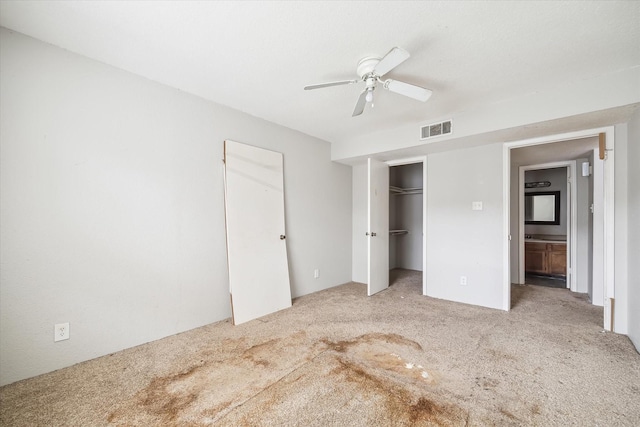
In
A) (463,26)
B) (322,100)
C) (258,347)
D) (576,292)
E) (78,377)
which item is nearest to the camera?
(463,26)

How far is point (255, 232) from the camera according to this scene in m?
3.16

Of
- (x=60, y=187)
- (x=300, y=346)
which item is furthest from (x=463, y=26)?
(x=60, y=187)

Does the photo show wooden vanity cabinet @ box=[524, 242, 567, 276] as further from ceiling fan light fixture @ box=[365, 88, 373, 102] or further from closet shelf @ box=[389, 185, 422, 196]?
ceiling fan light fixture @ box=[365, 88, 373, 102]

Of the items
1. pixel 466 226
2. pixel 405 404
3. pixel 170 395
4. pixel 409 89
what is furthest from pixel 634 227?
pixel 170 395

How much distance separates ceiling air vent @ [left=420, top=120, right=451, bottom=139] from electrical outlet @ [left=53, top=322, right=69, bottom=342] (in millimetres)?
3928

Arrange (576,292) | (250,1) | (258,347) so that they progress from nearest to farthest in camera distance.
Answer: (250,1)
(258,347)
(576,292)

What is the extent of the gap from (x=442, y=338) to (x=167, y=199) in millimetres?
2904

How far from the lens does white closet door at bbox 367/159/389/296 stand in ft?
12.5

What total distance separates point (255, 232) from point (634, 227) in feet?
12.0

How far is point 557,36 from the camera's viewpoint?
1.80 metres

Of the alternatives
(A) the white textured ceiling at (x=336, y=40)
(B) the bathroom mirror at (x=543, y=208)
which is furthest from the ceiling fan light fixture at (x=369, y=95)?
(B) the bathroom mirror at (x=543, y=208)

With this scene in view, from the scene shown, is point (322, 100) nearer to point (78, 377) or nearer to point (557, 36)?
point (557, 36)

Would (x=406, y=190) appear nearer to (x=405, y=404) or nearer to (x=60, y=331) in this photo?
(x=405, y=404)

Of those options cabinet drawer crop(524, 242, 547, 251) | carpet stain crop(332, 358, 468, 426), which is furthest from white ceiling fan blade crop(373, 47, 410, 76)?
cabinet drawer crop(524, 242, 547, 251)
